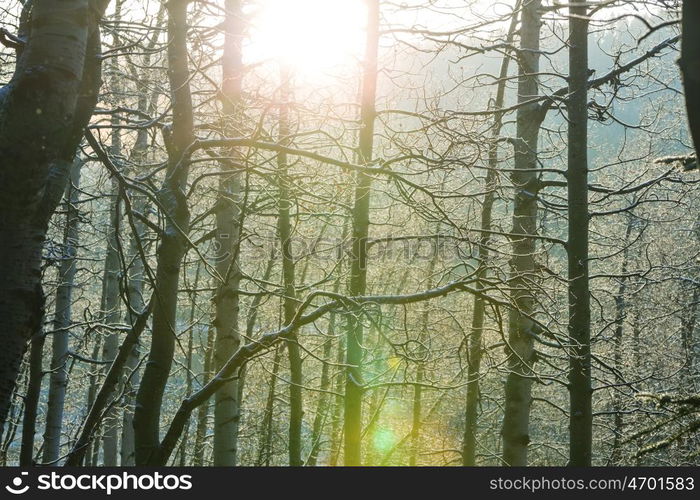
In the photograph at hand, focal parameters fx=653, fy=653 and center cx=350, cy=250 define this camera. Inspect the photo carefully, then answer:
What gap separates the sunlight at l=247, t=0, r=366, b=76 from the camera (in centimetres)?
621

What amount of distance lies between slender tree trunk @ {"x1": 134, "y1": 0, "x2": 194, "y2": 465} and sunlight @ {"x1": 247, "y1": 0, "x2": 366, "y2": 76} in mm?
873

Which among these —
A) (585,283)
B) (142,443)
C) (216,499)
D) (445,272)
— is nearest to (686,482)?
(585,283)

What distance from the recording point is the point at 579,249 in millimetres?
7492

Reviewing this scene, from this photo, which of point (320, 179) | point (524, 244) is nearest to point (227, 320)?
point (320, 179)

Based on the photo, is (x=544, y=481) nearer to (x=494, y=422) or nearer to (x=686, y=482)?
(x=686, y=482)

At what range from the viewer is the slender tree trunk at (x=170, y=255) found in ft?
15.0

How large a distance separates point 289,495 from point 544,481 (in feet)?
8.71

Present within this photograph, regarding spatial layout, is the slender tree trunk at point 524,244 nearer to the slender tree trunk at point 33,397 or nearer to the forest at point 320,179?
the forest at point 320,179

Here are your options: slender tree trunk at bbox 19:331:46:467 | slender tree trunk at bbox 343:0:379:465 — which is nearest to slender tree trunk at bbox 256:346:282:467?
slender tree trunk at bbox 343:0:379:465

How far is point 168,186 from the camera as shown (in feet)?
15.1

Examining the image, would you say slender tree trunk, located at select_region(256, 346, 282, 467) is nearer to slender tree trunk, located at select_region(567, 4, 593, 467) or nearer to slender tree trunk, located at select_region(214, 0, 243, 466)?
slender tree trunk, located at select_region(214, 0, 243, 466)

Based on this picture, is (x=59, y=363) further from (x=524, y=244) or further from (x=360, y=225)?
(x=524, y=244)

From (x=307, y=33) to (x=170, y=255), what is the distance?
9.29ft

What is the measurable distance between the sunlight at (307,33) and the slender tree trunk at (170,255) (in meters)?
0.87
